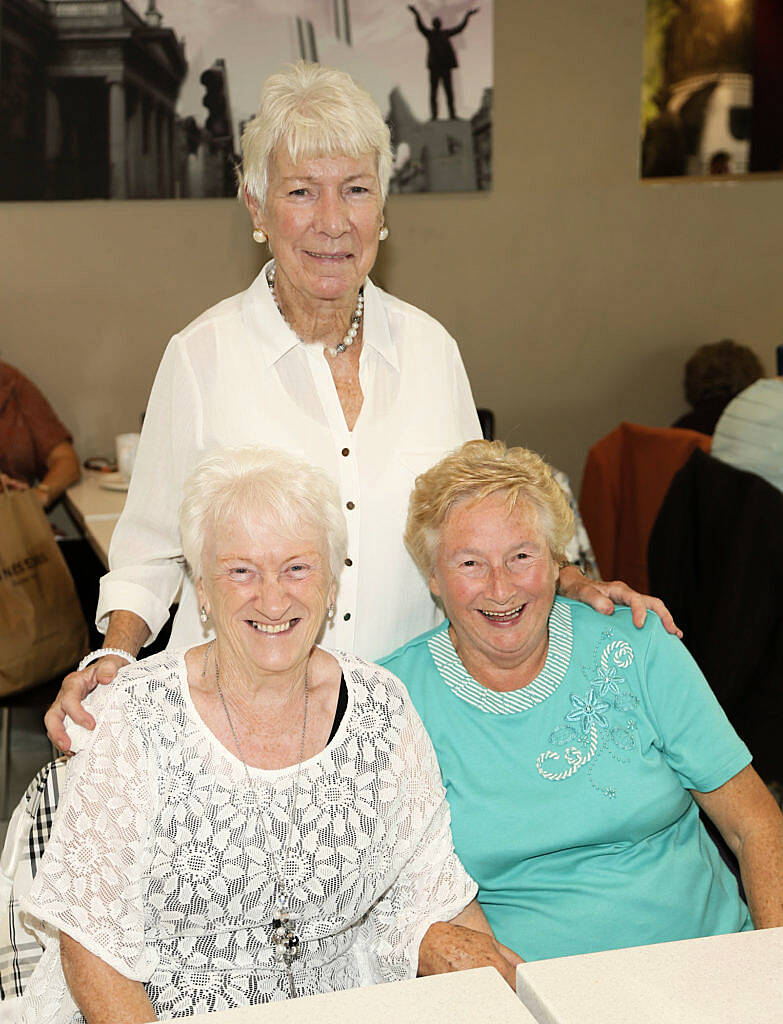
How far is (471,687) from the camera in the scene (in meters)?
1.85

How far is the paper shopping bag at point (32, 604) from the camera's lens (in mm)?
3000

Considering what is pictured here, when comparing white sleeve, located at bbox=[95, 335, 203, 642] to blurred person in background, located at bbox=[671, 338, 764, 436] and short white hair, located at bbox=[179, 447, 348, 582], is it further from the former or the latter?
blurred person in background, located at bbox=[671, 338, 764, 436]

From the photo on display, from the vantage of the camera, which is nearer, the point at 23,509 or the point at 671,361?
the point at 23,509

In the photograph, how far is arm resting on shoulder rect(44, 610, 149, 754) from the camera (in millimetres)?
1529

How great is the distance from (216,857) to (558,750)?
57cm

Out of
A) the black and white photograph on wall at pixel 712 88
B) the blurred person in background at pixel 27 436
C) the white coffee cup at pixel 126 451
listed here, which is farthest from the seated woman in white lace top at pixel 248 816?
the black and white photograph on wall at pixel 712 88

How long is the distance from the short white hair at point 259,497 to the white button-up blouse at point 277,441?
0.23 m

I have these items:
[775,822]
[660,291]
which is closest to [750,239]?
[660,291]

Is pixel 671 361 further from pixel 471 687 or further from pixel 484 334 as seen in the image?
pixel 471 687

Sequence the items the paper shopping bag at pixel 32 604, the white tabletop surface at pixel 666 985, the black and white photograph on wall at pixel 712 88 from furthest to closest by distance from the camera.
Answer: the black and white photograph on wall at pixel 712 88 < the paper shopping bag at pixel 32 604 < the white tabletop surface at pixel 666 985

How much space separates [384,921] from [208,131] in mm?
3802

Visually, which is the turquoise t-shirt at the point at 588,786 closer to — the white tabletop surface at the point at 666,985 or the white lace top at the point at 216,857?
the white lace top at the point at 216,857

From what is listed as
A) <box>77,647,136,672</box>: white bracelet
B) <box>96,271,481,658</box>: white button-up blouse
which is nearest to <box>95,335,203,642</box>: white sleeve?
<box>96,271,481,658</box>: white button-up blouse

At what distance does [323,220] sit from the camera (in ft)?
5.96
